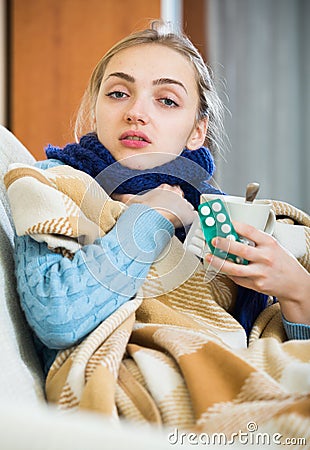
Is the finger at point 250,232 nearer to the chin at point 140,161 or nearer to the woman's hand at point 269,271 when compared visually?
the woman's hand at point 269,271

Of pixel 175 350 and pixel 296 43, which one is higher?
pixel 296 43

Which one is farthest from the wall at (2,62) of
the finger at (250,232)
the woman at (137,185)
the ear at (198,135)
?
the finger at (250,232)

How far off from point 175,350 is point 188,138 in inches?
21.1

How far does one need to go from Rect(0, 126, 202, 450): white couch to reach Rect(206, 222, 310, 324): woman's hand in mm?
280

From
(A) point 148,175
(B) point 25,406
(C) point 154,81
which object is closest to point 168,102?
(C) point 154,81

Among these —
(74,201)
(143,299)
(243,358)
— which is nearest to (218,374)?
(243,358)

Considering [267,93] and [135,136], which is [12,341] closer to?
[135,136]

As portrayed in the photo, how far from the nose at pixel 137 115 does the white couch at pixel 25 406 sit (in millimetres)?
204

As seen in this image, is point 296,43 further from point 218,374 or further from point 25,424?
point 25,424

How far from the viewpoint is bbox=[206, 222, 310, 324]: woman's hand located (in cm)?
96

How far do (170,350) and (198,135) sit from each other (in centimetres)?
57

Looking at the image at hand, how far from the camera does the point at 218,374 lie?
32.3 inches

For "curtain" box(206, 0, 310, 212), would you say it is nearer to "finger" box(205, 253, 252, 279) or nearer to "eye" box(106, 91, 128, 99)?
"eye" box(106, 91, 128, 99)

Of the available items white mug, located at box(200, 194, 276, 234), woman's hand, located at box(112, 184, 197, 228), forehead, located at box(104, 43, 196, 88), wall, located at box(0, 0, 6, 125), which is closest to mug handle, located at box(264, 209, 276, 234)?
white mug, located at box(200, 194, 276, 234)
